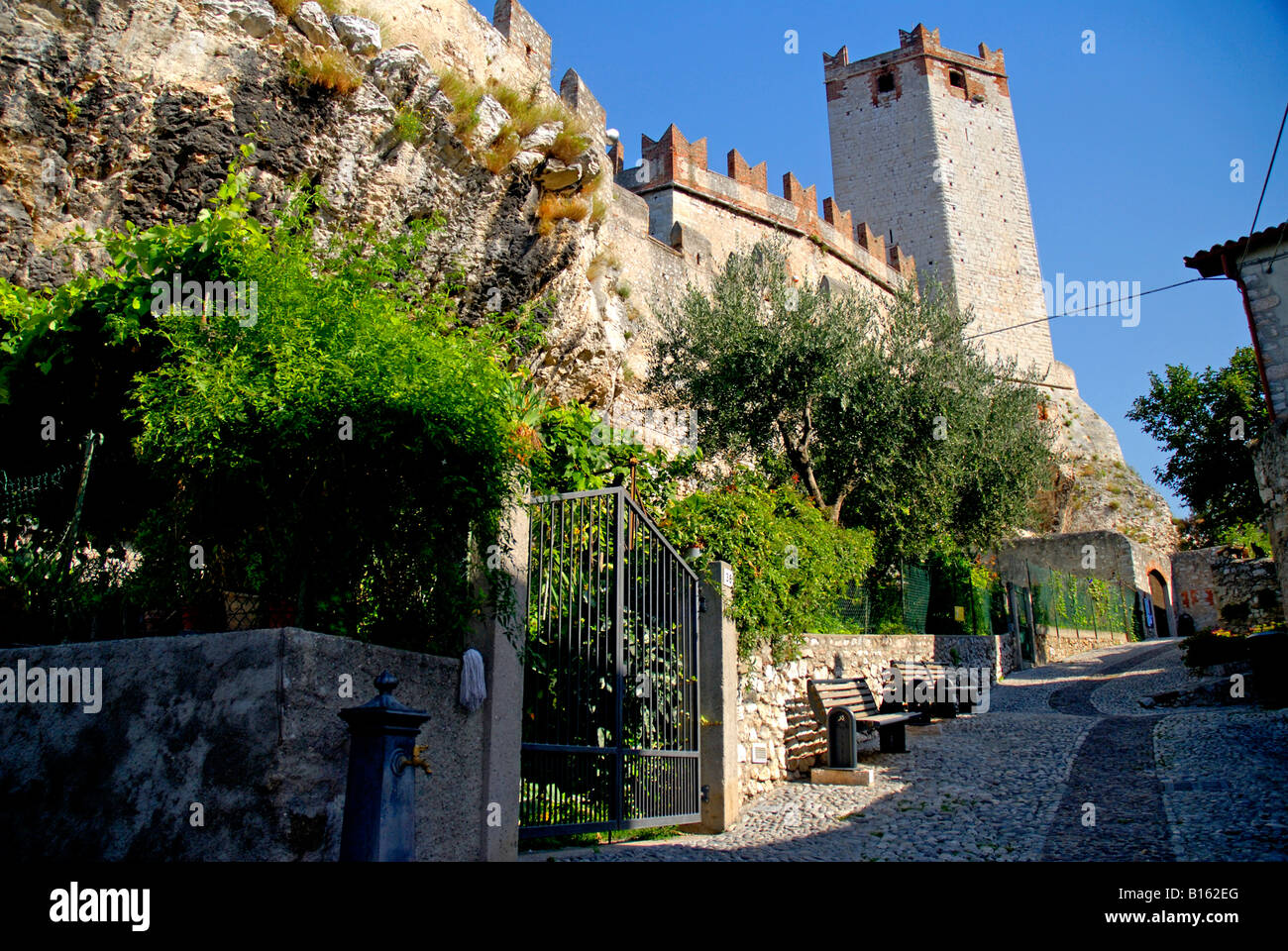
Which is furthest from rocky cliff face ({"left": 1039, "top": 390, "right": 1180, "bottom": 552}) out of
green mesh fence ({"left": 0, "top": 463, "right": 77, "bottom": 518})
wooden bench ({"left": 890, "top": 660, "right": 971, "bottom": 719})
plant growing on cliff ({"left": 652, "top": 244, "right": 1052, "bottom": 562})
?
green mesh fence ({"left": 0, "top": 463, "right": 77, "bottom": 518})

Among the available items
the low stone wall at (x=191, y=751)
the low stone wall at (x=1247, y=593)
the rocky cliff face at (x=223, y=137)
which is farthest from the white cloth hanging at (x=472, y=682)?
the low stone wall at (x=1247, y=593)

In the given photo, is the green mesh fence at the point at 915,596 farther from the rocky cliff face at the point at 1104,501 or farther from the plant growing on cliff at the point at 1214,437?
the rocky cliff face at the point at 1104,501

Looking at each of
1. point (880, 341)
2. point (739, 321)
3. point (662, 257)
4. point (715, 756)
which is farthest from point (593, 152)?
point (715, 756)

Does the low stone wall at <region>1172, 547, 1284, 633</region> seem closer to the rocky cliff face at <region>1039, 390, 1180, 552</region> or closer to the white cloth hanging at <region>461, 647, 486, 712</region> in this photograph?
the rocky cliff face at <region>1039, 390, 1180, 552</region>

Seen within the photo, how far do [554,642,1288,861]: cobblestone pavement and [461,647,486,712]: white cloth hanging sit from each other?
4.93 feet

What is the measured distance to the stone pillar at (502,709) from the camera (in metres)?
3.60

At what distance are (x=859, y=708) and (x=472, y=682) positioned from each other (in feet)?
20.3

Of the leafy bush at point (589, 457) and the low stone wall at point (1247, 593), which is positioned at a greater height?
the leafy bush at point (589, 457)

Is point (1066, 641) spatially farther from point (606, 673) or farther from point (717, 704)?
point (606, 673)

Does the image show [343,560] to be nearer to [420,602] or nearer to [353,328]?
[420,602]

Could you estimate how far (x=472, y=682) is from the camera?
3.52 m

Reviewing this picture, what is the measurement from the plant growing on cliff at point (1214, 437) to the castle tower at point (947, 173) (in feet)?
36.5

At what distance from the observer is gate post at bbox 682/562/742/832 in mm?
5883

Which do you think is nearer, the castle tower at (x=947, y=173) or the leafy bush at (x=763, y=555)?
the leafy bush at (x=763, y=555)
